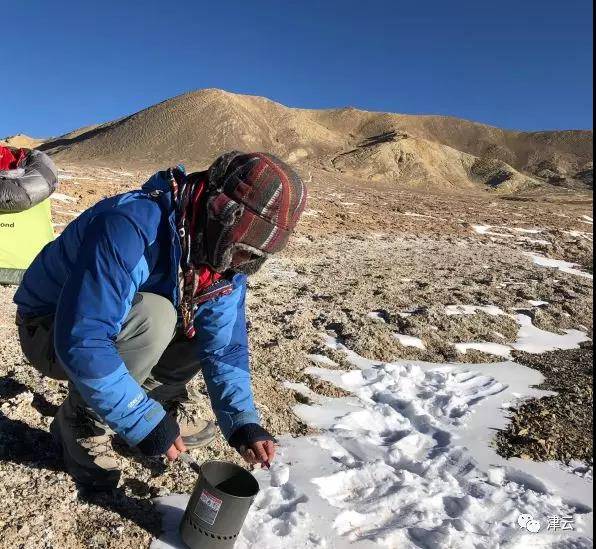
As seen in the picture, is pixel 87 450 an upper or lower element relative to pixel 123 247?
lower

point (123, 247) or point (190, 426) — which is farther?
point (190, 426)

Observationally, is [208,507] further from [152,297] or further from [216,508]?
[152,297]

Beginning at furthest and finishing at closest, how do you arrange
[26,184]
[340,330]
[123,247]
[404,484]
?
[340,330] < [26,184] < [404,484] < [123,247]

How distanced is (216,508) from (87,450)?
20.4 inches

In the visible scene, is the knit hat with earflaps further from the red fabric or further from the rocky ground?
the red fabric

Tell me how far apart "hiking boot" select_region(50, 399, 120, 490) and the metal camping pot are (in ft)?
1.03

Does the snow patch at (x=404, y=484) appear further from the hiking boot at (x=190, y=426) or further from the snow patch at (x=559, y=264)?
the snow patch at (x=559, y=264)

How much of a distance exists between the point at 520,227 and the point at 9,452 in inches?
368

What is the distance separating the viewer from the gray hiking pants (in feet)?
5.59

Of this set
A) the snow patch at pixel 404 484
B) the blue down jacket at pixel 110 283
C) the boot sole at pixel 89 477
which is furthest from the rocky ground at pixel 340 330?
the blue down jacket at pixel 110 283

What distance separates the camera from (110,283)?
4.85 feet

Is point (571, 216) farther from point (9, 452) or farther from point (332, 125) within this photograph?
point (332, 125)

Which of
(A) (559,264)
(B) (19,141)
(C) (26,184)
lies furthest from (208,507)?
(B) (19,141)

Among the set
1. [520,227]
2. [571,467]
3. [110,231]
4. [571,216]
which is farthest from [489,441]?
[571,216]
